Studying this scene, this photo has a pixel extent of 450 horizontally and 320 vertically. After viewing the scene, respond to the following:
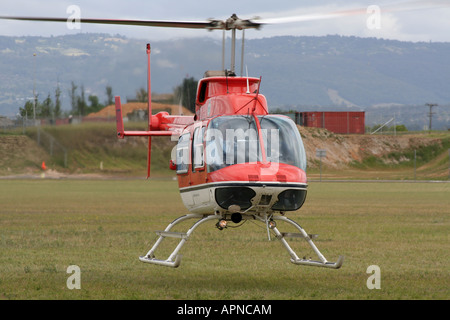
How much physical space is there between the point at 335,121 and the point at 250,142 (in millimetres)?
115292

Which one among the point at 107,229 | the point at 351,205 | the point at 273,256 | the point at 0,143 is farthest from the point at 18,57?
the point at 273,256

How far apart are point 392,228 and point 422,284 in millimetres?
13093

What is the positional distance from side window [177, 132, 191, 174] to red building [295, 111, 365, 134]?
104385mm

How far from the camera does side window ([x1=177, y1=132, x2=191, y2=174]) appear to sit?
46.2ft

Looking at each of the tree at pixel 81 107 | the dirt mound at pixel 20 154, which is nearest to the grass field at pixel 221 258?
the tree at pixel 81 107

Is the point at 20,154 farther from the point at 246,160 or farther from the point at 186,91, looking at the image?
the point at 246,160

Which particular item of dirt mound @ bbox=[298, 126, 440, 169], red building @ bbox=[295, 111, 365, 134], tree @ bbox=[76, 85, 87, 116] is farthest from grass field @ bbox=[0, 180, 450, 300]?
red building @ bbox=[295, 111, 365, 134]

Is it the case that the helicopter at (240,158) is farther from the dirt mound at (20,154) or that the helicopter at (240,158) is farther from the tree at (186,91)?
the dirt mound at (20,154)

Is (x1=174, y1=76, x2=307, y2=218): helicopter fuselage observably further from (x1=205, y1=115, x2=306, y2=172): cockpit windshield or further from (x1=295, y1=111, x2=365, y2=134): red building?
(x1=295, y1=111, x2=365, y2=134): red building

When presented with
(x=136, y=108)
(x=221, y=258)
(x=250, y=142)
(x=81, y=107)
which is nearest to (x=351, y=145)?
(x=81, y=107)

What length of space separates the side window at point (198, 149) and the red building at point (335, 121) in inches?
4144

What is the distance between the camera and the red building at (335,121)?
122500mm

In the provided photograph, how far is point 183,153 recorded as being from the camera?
1425cm

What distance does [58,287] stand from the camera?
14.0 metres
